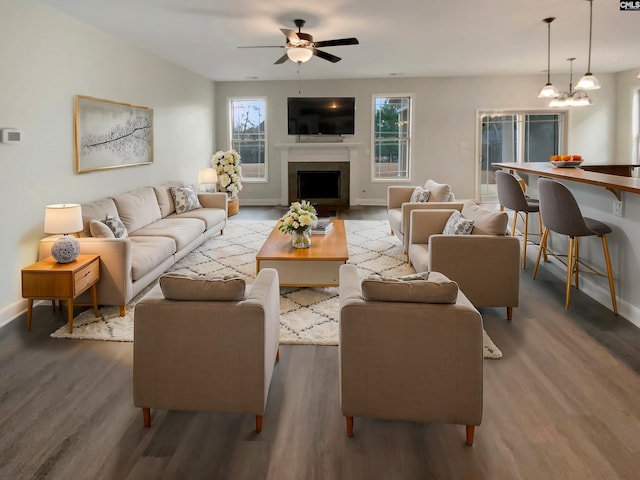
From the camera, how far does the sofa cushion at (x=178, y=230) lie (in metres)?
5.25

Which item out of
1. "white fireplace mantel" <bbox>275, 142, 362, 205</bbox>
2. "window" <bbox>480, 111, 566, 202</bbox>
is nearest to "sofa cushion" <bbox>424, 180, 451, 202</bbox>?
"white fireplace mantel" <bbox>275, 142, 362, 205</bbox>

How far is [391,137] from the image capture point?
10.1 meters

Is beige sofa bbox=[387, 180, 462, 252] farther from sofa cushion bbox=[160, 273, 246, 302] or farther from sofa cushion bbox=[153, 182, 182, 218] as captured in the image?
sofa cushion bbox=[160, 273, 246, 302]

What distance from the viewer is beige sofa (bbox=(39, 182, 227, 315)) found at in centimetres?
388

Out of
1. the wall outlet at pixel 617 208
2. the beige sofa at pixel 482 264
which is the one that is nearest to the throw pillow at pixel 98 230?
the beige sofa at pixel 482 264

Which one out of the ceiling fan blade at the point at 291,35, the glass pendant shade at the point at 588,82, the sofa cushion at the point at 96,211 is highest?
the ceiling fan blade at the point at 291,35

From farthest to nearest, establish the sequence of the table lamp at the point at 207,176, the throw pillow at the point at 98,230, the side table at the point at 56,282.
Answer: the table lamp at the point at 207,176 → the throw pillow at the point at 98,230 → the side table at the point at 56,282

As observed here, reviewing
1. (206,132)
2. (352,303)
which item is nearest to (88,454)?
(352,303)

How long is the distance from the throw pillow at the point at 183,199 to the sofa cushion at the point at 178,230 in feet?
1.61

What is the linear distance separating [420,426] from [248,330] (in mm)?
964

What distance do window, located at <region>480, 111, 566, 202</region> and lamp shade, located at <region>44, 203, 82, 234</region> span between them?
8.07 m

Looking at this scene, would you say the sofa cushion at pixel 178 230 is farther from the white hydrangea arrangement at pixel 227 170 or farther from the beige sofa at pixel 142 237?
the white hydrangea arrangement at pixel 227 170

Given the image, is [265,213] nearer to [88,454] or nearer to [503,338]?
[503,338]

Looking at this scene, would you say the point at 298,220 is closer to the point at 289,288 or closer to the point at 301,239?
the point at 301,239
